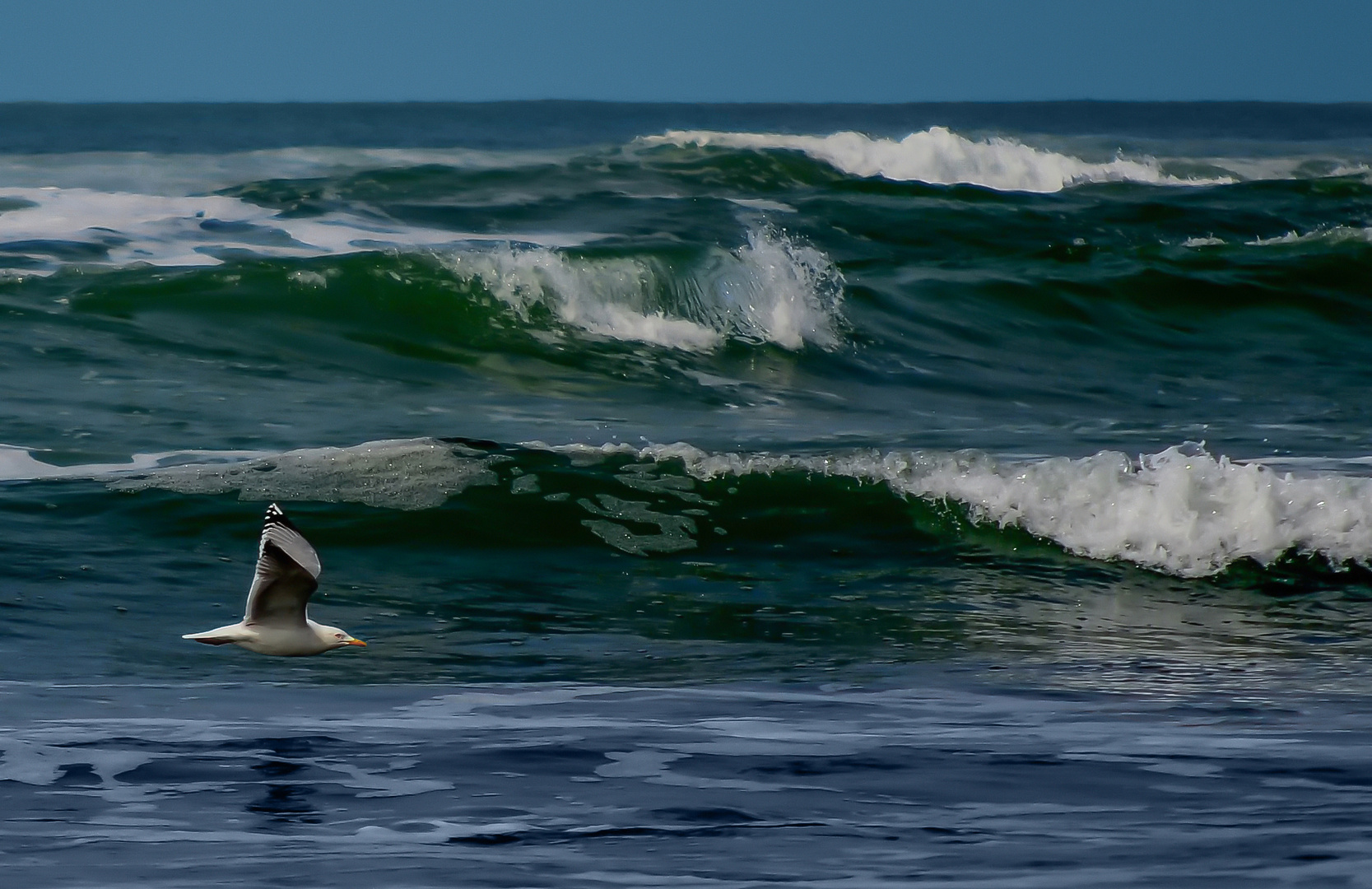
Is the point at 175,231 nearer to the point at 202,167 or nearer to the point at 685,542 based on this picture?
the point at 202,167

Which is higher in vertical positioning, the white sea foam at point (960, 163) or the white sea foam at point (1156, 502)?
the white sea foam at point (960, 163)

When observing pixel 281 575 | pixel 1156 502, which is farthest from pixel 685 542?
pixel 281 575

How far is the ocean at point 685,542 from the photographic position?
501 cm

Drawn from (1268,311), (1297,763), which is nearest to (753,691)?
(1297,763)

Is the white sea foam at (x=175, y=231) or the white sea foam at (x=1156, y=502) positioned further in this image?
the white sea foam at (x=175, y=231)

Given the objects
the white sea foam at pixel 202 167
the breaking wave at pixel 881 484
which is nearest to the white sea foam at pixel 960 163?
the white sea foam at pixel 202 167

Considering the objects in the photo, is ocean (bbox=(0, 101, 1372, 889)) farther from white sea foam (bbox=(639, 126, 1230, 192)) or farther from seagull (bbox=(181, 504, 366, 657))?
white sea foam (bbox=(639, 126, 1230, 192))

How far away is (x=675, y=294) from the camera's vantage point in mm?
16766

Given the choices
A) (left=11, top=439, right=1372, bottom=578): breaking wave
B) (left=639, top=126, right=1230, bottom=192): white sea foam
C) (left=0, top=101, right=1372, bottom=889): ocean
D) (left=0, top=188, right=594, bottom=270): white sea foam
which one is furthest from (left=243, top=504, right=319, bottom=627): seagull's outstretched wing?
(left=639, top=126, right=1230, bottom=192): white sea foam

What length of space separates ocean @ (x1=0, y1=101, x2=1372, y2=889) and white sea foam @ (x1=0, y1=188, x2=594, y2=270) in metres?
0.13

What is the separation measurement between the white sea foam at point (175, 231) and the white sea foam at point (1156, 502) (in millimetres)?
8906

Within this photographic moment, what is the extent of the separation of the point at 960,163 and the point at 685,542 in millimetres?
22840

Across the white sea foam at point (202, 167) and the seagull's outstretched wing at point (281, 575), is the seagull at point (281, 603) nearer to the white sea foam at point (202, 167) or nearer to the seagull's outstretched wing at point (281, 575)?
the seagull's outstretched wing at point (281, 575)

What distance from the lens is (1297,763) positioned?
5477 millimetres
